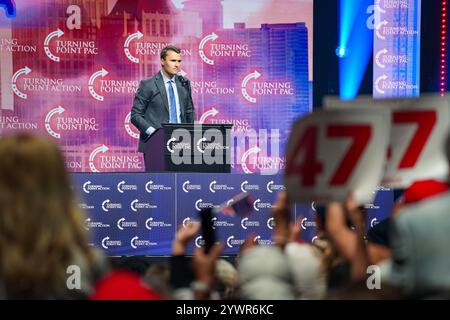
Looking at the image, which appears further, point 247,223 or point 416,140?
point 247,223

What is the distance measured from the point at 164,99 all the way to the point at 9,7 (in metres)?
2.07

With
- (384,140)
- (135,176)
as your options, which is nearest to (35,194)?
(384,140)

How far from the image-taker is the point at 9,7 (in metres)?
9.84

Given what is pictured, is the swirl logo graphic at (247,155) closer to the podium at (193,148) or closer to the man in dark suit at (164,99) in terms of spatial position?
the man in dark suit at (164,99)

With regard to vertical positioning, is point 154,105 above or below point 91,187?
above

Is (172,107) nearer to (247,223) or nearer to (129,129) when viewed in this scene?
(129,129)

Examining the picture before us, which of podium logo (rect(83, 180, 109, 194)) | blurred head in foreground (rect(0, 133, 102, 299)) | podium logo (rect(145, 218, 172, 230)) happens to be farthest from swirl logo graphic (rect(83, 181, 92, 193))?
blurred head in foreground (rect(0, 133, 102, 299))

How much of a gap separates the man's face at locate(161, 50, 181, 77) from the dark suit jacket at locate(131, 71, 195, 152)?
0.33ft

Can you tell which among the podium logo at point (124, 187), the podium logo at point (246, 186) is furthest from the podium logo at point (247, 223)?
the podium logo at point (124, 187)

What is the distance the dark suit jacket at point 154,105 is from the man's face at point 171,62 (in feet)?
0.33

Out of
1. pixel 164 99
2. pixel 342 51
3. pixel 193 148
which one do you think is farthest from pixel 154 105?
pixel 342 51

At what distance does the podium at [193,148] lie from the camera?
9023mm

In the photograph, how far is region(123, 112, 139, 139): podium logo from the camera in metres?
10.0

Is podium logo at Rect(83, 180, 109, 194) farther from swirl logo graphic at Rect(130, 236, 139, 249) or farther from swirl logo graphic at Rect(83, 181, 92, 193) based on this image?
swirl logo graphic at Rect(130, 236, 139, 249)
